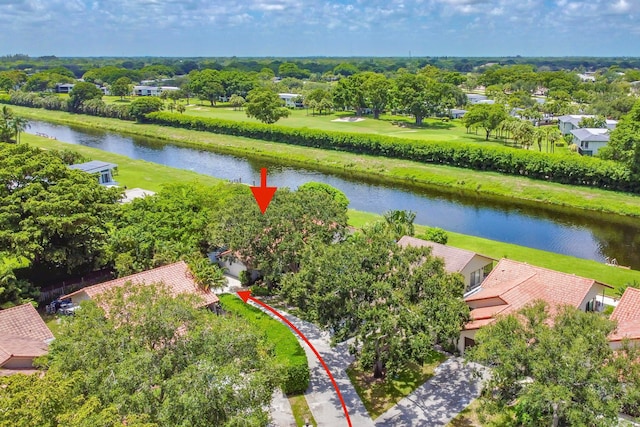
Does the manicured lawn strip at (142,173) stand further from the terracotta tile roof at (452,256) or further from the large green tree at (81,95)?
the large green tree at (81,95)

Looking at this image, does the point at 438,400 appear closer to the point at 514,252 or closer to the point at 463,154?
the point at 514,252

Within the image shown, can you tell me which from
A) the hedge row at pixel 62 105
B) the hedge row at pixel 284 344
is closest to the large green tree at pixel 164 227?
the hedge row at pixel 284 344

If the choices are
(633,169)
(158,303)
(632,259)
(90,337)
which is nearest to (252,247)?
(158,303)

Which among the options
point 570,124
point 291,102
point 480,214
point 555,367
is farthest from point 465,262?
point 291,102

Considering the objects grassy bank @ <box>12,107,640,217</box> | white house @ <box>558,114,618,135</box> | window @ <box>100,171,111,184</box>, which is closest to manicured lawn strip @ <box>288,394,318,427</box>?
grassy bank @ <box>12,107,640,217</box>

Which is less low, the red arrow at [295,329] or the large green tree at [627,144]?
the large green tree at [627,144]

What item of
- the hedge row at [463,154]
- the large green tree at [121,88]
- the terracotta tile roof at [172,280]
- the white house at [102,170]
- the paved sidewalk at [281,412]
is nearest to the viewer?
Result: the paved sidewalk at [281,412]

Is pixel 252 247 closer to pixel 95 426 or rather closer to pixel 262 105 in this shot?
pixel 95 426
